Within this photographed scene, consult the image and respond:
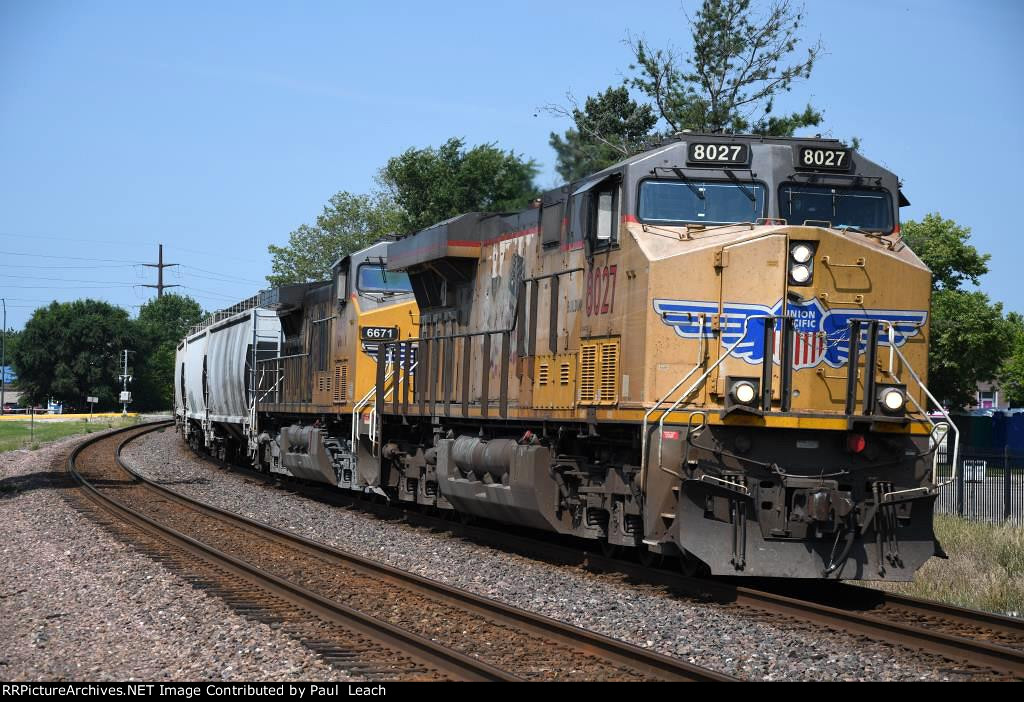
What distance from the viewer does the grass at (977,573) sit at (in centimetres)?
1064

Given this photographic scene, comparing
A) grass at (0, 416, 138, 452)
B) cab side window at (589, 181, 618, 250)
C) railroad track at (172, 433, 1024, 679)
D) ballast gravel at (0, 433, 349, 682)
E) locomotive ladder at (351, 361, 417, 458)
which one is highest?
cab side window at (589, 181, 618, 250)

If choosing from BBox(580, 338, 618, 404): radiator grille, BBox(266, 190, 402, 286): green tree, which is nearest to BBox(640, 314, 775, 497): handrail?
BBox(580, 338, 618, 404): radiator grille

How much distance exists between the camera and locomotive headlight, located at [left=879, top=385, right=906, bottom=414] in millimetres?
9688

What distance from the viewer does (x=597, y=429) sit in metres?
11.1

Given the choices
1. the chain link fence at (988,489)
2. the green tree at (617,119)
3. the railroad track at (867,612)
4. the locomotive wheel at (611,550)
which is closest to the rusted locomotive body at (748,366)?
the railroad track at (867,612)

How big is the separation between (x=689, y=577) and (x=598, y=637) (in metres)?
2.98

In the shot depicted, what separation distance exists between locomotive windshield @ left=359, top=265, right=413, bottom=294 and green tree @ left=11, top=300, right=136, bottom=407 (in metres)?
83.7

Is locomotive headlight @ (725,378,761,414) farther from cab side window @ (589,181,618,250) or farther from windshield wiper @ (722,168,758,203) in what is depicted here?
cab side window @ (589,181,618,250)

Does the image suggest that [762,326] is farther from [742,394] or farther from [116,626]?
[116,626]

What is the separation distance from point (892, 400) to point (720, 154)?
8.77 feet

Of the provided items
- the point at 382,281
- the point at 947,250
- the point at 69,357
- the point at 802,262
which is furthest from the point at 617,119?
the point at 69,357

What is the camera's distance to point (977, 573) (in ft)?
39.0

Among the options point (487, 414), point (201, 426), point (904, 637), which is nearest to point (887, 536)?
point (904, 637)
